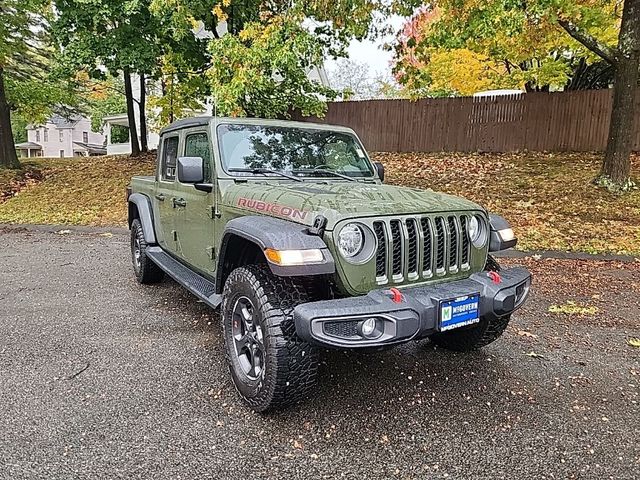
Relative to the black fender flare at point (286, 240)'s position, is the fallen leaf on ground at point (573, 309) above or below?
below

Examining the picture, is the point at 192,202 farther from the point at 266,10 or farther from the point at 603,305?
the point at 266,10

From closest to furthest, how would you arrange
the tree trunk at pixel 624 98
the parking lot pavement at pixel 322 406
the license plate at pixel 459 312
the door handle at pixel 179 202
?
1. the parking lot pavement at pixel 322 406
2. the license plate at pixel 459 312
3. the door handle at pixel 179 202
4. the tree trunk at pixel 624 98

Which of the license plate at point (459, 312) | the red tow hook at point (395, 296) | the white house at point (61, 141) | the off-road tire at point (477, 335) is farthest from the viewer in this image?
the white house at point (61, 141)

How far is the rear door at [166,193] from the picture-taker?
482 cm

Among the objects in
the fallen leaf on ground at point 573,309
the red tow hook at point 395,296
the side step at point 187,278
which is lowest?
the fallen leaf on ground at point 573,309

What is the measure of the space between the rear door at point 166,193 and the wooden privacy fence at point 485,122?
13.1 m

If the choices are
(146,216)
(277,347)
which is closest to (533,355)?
(277,347)

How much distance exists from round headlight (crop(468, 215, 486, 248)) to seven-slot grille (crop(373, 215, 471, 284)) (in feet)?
0.24

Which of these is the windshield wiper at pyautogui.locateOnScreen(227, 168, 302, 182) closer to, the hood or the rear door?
the hood

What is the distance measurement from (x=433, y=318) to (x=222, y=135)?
230 cm

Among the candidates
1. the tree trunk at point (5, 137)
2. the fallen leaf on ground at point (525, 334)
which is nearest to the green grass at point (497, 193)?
the tree trunk at point (5, 137)

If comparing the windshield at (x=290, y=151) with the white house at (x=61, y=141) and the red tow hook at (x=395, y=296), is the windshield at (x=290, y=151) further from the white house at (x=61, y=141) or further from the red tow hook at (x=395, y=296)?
the white house at (x=61, y=141)

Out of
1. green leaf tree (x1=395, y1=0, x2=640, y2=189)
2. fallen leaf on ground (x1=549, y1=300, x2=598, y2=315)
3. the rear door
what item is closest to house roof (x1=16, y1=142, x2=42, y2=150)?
green leaf tree (x1=395, y1=0, x2=640, y2=189)

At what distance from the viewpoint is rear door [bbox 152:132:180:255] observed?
4.82 m
